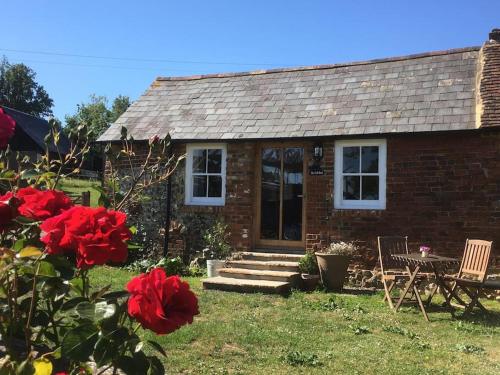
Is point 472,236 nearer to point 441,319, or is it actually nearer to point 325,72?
point 441,319

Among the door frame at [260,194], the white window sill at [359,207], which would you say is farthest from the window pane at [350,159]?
the door frame at [260,194]

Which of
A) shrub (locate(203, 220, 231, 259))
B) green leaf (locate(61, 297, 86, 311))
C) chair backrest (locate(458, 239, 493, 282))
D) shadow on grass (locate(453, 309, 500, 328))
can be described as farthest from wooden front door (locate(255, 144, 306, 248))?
green leaf (locate(61, 297, 86, 311))

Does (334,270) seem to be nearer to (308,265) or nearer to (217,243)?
(308,265)

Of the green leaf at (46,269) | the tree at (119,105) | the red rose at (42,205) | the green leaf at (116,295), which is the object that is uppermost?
the tree at (119,105)

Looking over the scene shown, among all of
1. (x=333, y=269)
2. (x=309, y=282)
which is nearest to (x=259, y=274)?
(x=309, y=282)

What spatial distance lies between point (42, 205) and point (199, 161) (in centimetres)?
996

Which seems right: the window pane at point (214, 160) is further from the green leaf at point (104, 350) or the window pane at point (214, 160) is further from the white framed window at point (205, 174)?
the green leaf at point (104, 350)

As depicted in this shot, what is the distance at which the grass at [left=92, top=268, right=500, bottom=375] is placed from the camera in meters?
5.02

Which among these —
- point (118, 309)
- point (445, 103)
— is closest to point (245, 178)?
point (445, 103)

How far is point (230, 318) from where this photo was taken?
686cm

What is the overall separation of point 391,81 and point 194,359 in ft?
26.4

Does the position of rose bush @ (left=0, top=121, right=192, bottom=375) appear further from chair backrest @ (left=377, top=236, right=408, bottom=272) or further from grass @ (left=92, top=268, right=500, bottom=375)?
chair backrest @ (left=377, top=236, right=408, bottom=272)

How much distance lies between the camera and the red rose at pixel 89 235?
148 cm

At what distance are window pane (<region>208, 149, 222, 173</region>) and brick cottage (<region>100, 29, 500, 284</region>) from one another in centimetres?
2
